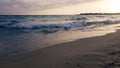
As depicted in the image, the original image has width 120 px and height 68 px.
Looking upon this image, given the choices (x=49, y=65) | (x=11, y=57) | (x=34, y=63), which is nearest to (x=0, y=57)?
(x=11, y=57)

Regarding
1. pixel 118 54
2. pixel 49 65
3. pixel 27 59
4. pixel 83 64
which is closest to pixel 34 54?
pixel 27 59

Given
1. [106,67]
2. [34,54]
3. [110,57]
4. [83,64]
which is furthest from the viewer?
[34,54]

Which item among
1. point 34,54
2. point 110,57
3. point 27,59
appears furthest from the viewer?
point 34,54

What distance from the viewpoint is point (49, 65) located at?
5.15m

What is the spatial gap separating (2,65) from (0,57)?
1.02m

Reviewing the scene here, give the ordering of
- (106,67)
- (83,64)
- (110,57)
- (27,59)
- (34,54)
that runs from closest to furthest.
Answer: (106,67) → (83,64) → (110,57) → (27,59) → (34,54)

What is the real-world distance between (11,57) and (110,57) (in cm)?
314

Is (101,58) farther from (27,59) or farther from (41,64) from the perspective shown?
(27,59)

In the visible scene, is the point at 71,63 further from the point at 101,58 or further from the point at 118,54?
the point at 118,54

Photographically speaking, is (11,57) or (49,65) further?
(11,57)

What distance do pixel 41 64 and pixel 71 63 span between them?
0.81 metres

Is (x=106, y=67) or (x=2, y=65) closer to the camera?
(x=106, y=67)

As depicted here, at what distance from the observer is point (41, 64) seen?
→ 209 inches

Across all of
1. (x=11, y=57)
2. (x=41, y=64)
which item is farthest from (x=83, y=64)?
(x=11, y=57)
